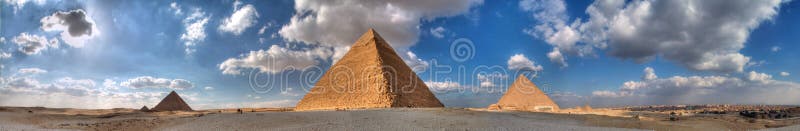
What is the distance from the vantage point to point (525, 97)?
145ft

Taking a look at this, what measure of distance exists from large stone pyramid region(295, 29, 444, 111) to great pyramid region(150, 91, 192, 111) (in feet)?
60.5

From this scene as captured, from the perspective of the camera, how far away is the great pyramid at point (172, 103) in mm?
42281

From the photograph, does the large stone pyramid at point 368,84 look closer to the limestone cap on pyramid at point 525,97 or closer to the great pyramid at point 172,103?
the limestone cap on pyramid at point 525,97

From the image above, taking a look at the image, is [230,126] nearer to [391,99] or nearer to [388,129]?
[388,129]

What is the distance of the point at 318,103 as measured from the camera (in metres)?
31.5

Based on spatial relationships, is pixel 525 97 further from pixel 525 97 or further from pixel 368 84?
pixel 368 84

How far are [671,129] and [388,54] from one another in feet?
86.2

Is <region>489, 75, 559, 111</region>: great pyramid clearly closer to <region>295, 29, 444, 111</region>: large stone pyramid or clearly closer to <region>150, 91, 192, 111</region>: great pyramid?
<region>295, 29, 444, 111</region>: large stone pyramid

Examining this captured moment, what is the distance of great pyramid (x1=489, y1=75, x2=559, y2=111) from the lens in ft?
144

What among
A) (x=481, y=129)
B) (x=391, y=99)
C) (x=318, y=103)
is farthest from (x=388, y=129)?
(x=318, y=103)

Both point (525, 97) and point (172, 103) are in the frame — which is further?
point (525, 97)

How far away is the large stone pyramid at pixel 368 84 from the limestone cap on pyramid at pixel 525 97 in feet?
50.9

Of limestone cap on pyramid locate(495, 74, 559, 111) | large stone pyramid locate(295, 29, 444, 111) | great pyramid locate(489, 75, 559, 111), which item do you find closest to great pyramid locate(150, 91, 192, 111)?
large stone pyramid locate(295, 29, 444, 111)

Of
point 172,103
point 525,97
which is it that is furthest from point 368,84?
point 172,103
